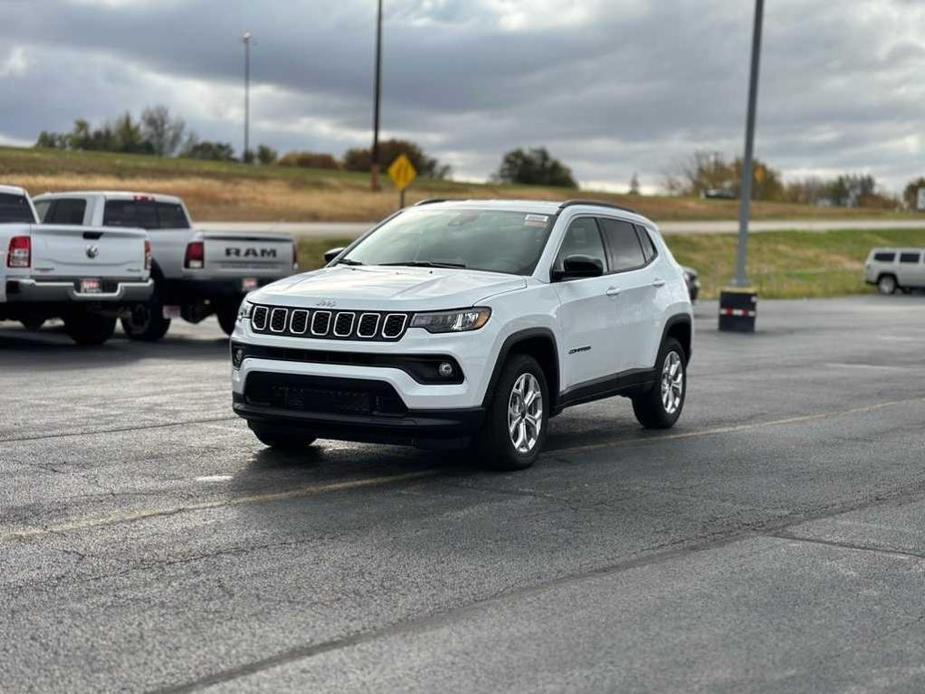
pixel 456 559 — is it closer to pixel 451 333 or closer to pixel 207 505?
pixel 207 505

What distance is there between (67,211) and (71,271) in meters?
3.25

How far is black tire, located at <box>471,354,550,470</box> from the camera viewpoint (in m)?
8.97

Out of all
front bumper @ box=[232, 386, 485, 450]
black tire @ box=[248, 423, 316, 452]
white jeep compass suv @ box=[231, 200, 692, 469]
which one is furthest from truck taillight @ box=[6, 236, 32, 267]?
front bumper @ box=[232, 386, 485, 450]

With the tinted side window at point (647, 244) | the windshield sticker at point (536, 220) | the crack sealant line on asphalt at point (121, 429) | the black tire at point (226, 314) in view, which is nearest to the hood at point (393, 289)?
the windshield sticker at point (536, 220)

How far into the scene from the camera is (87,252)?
17.6 metres

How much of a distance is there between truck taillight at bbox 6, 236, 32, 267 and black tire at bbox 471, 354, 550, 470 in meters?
9.53

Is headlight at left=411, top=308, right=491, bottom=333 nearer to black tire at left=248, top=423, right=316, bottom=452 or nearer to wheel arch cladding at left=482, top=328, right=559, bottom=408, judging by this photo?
wheel arch cladding at left=482, top=328, right=559, bottom=408

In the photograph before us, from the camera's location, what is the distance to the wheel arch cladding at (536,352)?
29.3 feet

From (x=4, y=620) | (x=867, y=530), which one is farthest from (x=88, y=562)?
(x=867, y=530)

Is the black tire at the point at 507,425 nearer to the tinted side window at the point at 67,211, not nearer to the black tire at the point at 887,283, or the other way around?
the tinted side window at the point at 67,211

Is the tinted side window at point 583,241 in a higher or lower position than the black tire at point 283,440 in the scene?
higher

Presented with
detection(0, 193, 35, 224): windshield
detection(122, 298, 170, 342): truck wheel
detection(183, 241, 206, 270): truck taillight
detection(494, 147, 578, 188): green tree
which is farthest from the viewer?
detection(494, 147, 578, 188): green tree

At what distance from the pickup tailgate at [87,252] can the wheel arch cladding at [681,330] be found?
8.55 meters

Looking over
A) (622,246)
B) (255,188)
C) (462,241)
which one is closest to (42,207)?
(622,246)
